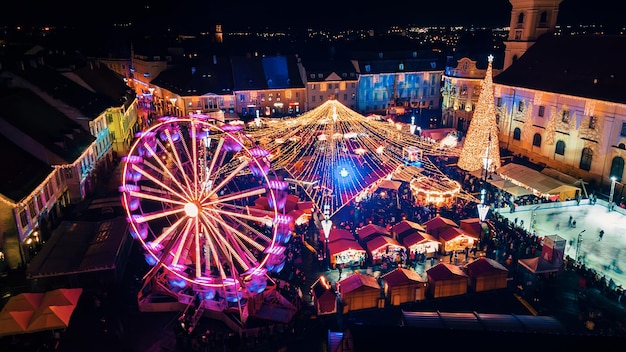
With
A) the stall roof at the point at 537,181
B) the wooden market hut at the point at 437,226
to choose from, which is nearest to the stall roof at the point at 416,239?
the wooden market hut at the point at 437,226

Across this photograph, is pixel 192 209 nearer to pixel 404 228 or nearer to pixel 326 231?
pixel 326 231

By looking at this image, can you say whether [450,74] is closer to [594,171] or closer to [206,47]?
[594,171]

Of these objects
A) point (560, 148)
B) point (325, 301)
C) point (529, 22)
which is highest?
point (529, 22)

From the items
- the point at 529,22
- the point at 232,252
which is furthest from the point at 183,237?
the point at 529,22

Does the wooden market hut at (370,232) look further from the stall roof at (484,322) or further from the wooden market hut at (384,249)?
the stall roof at (484,322)

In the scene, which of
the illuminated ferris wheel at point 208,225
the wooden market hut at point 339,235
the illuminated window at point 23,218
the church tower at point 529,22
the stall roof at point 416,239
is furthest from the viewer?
the church tower at point 529,22
